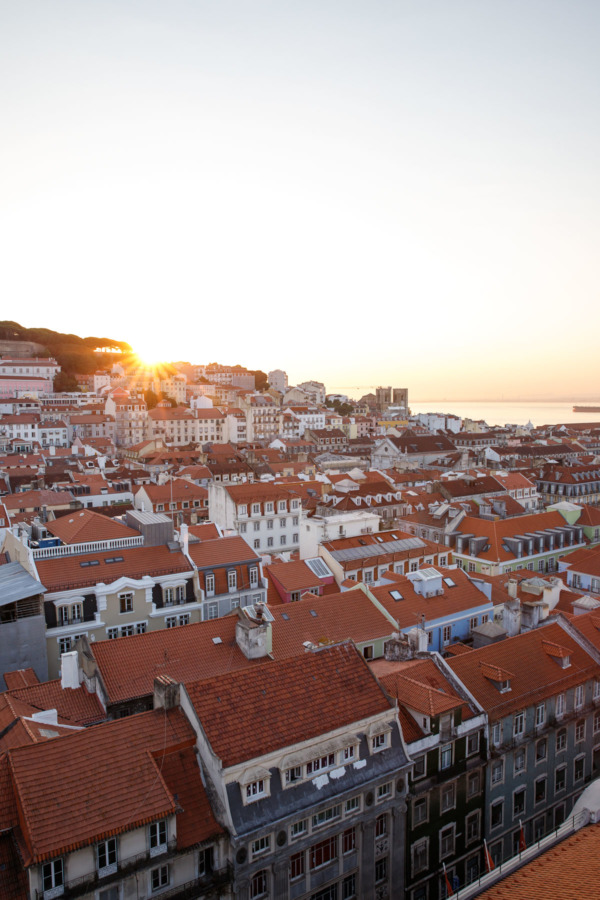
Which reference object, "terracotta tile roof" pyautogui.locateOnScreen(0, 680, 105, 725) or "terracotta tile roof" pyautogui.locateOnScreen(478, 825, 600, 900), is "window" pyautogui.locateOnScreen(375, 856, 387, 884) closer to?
"terracotta tile roof" pyautogui.locateOnScreen(478, 825, 600, 900)

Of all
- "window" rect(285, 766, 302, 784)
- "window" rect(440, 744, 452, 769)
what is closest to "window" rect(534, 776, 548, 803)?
"window" rect(440, 744, 452, 769)

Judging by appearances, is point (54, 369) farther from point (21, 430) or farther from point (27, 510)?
point (27, 510)

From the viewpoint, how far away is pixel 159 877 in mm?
13891

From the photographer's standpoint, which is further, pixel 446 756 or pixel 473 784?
pixel 473 784

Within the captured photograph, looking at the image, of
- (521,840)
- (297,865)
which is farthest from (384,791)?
(521,840)

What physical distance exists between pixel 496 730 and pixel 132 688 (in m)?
12.0

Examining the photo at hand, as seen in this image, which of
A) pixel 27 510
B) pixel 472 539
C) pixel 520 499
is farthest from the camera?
pixel 520 499

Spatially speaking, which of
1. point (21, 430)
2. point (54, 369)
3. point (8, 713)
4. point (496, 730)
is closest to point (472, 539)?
point (496, 730)

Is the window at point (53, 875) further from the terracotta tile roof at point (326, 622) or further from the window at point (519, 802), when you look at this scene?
the window at point (519, 802)

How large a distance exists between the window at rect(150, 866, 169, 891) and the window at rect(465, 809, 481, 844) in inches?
399

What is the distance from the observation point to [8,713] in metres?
17.8

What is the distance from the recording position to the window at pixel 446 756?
1864cm

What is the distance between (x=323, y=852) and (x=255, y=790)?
2.93m

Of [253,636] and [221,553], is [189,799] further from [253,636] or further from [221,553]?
[221,553]
